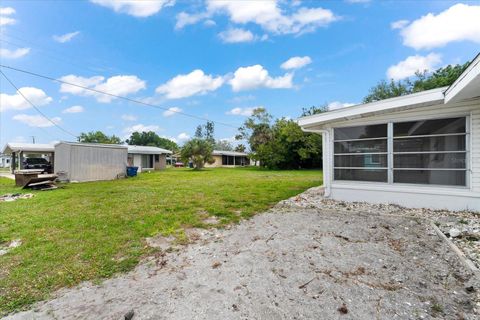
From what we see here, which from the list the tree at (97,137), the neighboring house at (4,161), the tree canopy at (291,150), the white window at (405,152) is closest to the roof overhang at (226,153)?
the tree canopy at (291,150)

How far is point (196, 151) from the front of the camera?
82.8 feet

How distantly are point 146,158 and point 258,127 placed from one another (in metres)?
16.2

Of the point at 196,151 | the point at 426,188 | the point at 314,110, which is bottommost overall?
the point at 426,188

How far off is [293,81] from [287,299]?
2127cm

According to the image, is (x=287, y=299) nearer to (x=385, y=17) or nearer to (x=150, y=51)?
(x=385, y=17)

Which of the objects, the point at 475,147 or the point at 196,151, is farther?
the point at 196,151

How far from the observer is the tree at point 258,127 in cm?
3447

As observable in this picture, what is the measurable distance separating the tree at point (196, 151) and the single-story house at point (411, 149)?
18605 millimetres

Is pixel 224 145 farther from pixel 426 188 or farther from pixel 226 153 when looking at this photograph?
pixel 426 188

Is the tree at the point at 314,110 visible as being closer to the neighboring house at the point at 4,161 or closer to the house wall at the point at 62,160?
the house wall at the point at 62,160

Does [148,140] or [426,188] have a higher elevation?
[148,140]

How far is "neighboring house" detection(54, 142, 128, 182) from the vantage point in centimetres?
1430

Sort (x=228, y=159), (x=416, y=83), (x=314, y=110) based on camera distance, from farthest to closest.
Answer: (x=228, y=159) → (x=314, y=110) → (x=416, y=83)

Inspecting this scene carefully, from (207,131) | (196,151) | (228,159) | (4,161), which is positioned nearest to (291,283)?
(196,151)
